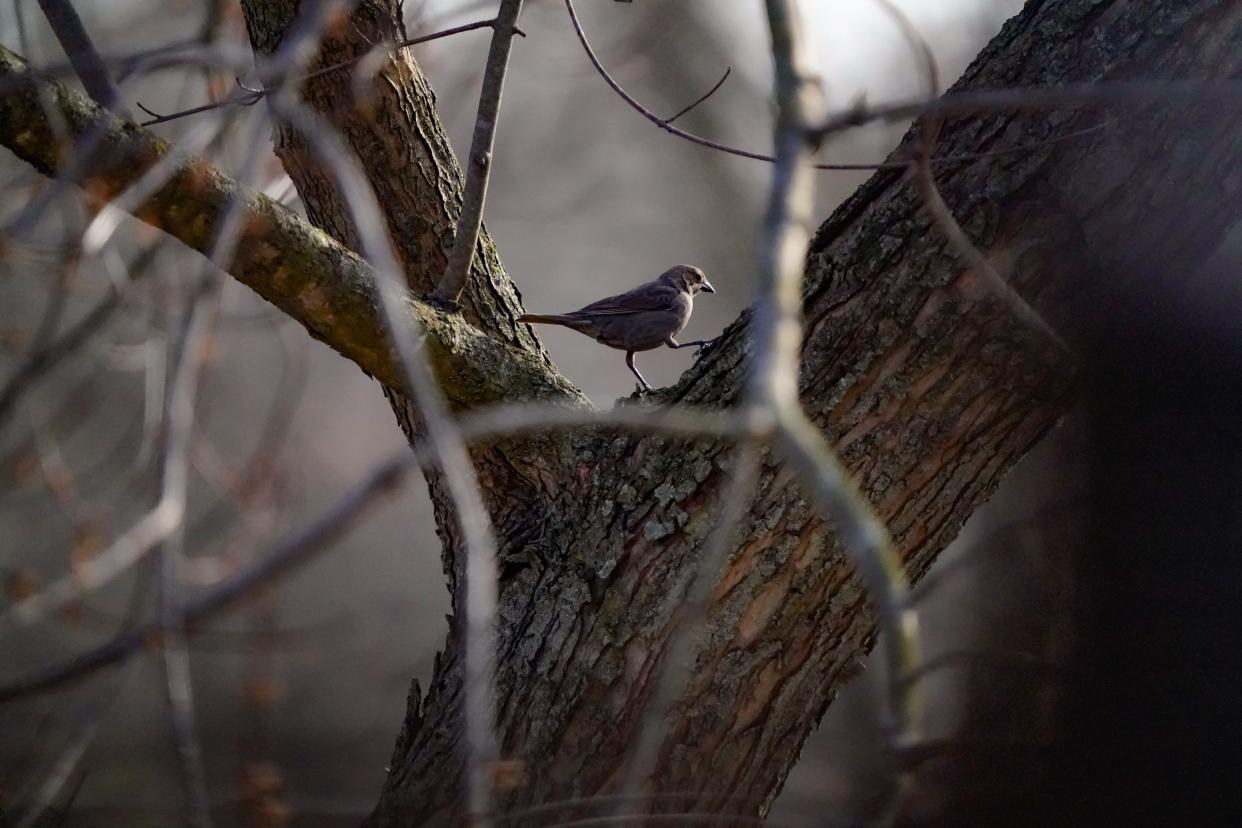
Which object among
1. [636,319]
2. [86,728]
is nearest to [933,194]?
[86,728]

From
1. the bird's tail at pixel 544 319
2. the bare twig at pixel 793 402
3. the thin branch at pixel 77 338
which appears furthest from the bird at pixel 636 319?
the bare twig at pixel 793 402

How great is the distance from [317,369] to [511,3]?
20.2 ft

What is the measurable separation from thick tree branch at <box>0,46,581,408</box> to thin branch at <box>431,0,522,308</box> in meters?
0.09

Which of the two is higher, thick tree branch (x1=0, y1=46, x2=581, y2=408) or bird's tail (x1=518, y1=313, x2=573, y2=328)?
bird's tail (x1=518, y1=313, x2=573, y2=328)

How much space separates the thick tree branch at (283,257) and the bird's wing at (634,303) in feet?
5.55

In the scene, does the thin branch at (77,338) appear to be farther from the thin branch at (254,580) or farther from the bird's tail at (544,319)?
the thin branch at (254,580)

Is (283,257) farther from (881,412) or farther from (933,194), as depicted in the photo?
(933,194)

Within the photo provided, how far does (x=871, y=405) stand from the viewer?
2041 millimetres

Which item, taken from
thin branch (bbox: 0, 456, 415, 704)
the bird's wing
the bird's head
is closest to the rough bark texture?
thin branch (bbox: 0, 456, 415, 704)

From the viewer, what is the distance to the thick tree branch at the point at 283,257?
192 cm

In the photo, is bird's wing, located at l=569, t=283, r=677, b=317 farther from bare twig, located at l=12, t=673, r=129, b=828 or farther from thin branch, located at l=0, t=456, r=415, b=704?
thin branch, located at l=0, t=456, r=415, b=704

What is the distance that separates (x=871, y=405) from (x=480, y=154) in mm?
985

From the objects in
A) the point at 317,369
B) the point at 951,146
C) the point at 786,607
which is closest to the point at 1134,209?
the point at 951,146

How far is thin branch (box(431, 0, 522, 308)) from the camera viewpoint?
2.22 m
